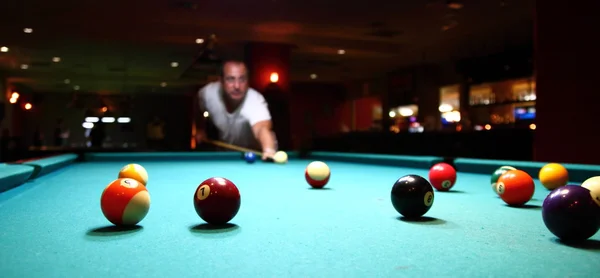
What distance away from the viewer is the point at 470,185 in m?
4.25

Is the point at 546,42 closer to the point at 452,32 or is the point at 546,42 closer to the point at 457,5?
the point at 457,5

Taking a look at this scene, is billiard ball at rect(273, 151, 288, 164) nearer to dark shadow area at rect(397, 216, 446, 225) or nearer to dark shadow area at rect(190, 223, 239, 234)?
dark shadow area at rect(397, 216, 446, 225)

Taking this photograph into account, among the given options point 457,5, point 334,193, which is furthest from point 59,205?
point 457,5

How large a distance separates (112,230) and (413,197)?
4.98ft

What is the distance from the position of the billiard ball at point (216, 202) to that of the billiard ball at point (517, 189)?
1.78 m

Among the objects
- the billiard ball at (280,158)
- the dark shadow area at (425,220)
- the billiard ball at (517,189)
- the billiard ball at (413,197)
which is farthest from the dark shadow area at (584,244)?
the billiard ball at (280,158)

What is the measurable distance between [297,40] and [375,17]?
2.79 m

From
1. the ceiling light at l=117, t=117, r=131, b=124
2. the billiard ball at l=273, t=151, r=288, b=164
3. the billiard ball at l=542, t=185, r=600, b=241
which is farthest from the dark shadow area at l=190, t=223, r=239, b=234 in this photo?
the ceiling light at l=117, t=117, r=131, b=124

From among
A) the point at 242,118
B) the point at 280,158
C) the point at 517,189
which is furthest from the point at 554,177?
the point at 242,118

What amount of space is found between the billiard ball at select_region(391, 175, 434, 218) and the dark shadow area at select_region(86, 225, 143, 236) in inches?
53.0

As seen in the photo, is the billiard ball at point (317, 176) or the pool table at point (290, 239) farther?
the billiard ball at point (317, 176)

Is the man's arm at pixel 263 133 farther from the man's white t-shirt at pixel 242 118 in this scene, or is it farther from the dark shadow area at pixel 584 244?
the dark shadow area at pixel 584 244

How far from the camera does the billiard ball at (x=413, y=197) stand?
8.16 feet

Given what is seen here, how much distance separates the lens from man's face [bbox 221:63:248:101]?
466 inches
